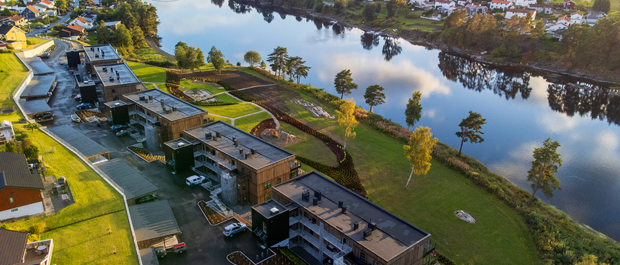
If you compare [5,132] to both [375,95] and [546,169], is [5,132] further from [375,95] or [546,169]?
[546,169]

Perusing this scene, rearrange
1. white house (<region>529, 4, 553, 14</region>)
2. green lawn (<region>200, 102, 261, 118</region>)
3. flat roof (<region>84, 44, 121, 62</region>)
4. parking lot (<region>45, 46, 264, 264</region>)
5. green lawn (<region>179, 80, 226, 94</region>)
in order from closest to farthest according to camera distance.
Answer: parking lot (<region>45, 46, 264, 264</region>)
green lawn (<region>200, 102, 261, 118</region>)
green lawn (<region>179, 80, 226, 94</region>)
flat roof (<region>84, 44, 121, 62</region>)
white house (<region>529, 4, 553, 14</region>)

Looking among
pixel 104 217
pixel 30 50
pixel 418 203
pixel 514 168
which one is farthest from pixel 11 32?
pixel 514 168

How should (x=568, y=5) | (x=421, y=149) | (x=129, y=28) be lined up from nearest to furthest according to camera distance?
1. (x=421, y=149)
2. (x=129, y=28)
3. (x=568, y=5)

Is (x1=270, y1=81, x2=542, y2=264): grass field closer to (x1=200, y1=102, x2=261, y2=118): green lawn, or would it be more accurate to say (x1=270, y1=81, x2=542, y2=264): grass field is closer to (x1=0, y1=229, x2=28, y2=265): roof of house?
(x1=200, y1=102, x2=261, y2=118): green lawn

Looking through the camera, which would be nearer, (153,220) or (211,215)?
(153,220)

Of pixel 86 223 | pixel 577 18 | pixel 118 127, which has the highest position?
pixel 577 18

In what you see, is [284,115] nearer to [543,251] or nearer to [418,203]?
[418,203]

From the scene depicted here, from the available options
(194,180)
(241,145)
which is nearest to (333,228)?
(241,145)

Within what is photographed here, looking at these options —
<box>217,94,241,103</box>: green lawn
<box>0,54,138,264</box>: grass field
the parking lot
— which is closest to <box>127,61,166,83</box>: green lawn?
<box>217,94,241,103</box>: green lawn
